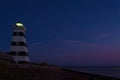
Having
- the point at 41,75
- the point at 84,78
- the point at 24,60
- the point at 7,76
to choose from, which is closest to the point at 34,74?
the point at 41,75

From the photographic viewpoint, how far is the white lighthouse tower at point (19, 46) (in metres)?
23.5

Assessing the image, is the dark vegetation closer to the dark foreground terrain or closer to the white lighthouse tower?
the dark foreground terrain

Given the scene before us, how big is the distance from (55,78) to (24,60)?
1555 cm

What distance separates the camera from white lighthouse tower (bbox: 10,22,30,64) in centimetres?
2352

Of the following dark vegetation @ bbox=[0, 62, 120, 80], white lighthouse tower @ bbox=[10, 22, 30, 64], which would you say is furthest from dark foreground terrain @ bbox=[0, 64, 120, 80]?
white lighthouse tower @ bbox=[10, 22, 30, 64]

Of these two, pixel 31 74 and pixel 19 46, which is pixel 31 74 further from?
pixel 19 46

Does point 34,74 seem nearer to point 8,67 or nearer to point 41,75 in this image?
point 41,75

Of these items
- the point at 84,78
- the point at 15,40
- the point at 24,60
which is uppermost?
the point at 15,40

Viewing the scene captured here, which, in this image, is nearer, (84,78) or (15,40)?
(84,78)

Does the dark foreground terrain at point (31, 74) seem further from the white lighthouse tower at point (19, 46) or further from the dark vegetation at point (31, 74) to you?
the white lighthouse tower at point (19, 46)

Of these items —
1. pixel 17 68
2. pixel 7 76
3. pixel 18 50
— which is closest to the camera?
pixel 7 76

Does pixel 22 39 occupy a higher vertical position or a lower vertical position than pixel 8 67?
higher

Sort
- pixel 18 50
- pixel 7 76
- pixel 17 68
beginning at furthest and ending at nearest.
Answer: pixel 18 50, pixel 17 68, pixel 7 76

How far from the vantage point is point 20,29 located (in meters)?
25.2
